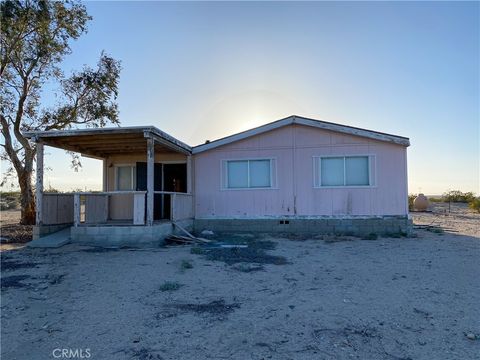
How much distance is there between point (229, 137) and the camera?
12469 millimetres

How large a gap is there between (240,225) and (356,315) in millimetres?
8122

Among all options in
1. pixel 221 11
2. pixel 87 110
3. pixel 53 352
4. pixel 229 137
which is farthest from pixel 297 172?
pixel 87 110

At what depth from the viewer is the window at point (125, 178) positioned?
45.3ft

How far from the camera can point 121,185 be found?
14.0 meters

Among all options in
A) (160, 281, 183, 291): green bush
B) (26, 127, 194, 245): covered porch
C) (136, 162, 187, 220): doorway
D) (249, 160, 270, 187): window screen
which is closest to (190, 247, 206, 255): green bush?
(26, 127, 194, 245): covered porch

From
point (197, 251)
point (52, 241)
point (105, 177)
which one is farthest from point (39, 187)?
point (197, 251)

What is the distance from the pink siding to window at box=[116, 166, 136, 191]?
263 centimetres

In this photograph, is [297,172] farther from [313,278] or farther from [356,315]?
[356,315]

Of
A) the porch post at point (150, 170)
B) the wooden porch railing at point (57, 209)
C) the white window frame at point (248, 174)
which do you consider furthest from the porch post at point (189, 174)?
the wooden porch railing at point (57, 209)

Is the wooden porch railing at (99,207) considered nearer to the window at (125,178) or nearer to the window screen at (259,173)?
the window at (125,178)

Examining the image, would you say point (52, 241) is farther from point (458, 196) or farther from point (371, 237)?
point (458, 196)

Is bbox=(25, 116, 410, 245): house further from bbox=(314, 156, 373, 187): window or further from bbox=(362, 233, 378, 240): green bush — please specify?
bbox=(362, 233, 378, 240): green bush

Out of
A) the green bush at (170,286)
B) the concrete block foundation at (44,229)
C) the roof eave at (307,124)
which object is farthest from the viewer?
the roof eave at (307,124)

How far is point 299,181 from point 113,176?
7005 mm
